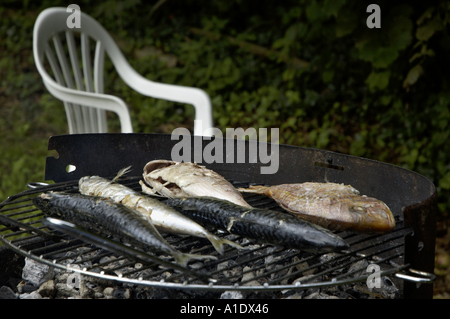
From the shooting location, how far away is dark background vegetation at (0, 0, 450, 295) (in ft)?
12.4

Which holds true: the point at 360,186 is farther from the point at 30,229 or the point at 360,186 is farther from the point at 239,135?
the point at 239,135

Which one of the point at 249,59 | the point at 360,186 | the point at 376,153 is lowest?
the point at 376,153

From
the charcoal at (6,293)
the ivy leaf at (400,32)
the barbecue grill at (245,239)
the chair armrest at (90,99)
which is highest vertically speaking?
the ivy leaf at (400,32)

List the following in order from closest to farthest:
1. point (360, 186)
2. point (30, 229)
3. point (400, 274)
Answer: point (400, 274)
point (30, 229)
point (360, 186)

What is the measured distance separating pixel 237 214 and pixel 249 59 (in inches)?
189

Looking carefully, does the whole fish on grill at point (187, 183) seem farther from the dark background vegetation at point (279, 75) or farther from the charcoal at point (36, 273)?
the dark background vegetation at point (279, 75)

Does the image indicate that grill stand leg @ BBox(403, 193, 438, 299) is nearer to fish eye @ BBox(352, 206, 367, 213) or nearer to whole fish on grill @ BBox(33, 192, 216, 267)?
fish eye @ BBox(352, 206, 367, 213)

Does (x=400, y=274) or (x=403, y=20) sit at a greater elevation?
(x=403, y=20)

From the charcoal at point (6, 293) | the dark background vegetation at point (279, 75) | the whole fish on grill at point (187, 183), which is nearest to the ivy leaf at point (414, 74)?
the dark background vegetation at point (279, 75)

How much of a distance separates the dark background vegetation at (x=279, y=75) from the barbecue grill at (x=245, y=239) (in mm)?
1750

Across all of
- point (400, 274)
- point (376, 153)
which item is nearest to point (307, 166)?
point (400, 274)

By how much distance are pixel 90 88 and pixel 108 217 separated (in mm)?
2477

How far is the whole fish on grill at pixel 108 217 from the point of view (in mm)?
1481
